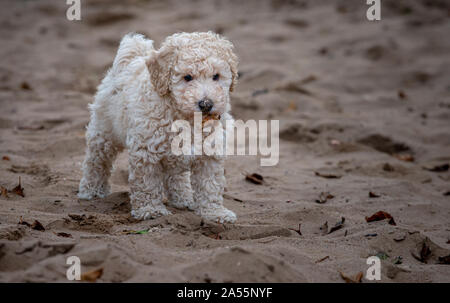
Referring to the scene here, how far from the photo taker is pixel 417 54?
12.1 metres

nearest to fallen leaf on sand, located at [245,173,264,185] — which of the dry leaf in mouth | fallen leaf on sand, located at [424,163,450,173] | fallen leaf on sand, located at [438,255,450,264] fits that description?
the dry leaf in mouth

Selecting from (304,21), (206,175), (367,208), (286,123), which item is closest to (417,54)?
(304,21)

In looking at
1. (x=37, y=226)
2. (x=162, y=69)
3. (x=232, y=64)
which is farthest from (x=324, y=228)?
(x=37, y=226)

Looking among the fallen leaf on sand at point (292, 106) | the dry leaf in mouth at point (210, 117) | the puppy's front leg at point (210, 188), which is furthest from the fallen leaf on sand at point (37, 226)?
the fallen leaf on sand at point (292, 106)

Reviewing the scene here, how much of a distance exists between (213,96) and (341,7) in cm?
1195

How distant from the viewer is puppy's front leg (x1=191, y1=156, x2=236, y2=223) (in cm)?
504

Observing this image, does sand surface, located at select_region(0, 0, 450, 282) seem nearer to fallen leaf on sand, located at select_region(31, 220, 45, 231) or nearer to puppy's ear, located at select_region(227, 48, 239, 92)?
fallen leaf on sand, located at select_region(31, 220, 45, 231)

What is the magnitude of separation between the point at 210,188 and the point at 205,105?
963 mm

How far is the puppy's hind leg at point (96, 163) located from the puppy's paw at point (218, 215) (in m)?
1.32

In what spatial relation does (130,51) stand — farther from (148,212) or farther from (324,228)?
(324,228)

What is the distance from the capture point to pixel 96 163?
5.78 metres

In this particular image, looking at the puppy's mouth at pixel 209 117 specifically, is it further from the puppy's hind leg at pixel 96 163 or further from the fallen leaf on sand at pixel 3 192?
the fallen leaf on sand at pixel 3 192

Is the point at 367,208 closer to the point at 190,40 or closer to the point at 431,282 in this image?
the point at 431,282

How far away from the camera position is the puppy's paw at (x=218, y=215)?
504 centimetres
